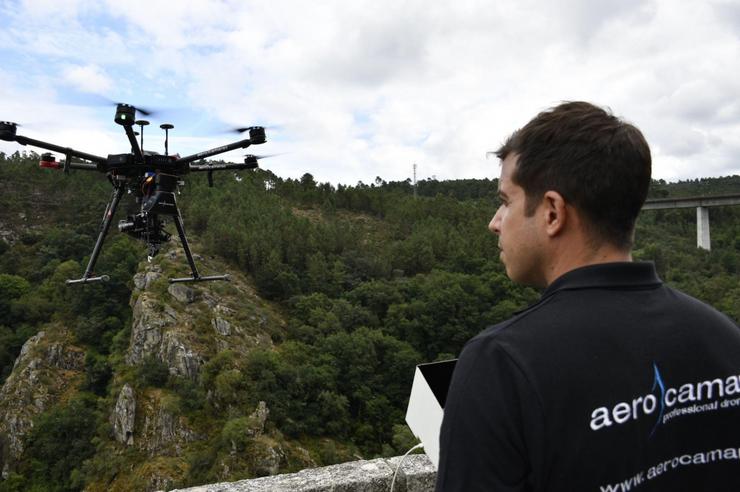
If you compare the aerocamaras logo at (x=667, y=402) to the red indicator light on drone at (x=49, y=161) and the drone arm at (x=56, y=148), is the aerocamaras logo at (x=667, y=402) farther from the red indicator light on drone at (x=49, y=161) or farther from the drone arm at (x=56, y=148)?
the red indicator light on drone at (x=49, y=161)

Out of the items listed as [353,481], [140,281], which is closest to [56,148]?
[353,481]

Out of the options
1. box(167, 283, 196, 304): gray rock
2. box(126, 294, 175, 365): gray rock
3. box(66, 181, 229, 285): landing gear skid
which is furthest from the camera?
box(167, 283, 196, 304): gray rock

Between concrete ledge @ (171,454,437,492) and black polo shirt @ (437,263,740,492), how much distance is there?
262 centimetres

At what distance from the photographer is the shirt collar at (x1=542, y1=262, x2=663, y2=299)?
109cm

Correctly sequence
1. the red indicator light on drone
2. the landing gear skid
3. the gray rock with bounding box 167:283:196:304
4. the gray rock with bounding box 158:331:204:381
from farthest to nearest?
the gray rock with bounding box 167:283:196:304 < the gray rock with bounding box 158:331:204:381 < the landing gear skid < the red indicator light on drone

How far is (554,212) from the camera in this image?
114 cm

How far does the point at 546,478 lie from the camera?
0.98 meters

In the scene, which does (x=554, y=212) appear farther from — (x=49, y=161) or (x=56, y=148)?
(x=49, y=161)

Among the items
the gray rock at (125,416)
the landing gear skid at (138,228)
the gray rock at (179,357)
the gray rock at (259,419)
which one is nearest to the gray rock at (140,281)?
the gray rock at (179,357)

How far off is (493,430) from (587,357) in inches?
8.7

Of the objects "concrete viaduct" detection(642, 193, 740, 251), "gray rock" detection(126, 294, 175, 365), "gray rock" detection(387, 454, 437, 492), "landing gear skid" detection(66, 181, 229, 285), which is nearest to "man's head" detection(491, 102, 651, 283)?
"gray rock" detection(387, 454, 437, 492)

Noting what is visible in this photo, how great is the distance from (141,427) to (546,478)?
4183cm

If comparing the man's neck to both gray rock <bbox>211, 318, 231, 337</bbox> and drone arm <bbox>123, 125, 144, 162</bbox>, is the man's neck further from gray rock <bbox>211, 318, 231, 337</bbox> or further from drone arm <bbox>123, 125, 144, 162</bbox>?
gray rock <bbox>211, 318, 231, 337</bbox>

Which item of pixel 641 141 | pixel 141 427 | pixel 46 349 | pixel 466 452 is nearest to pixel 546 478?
pixel 466 452
